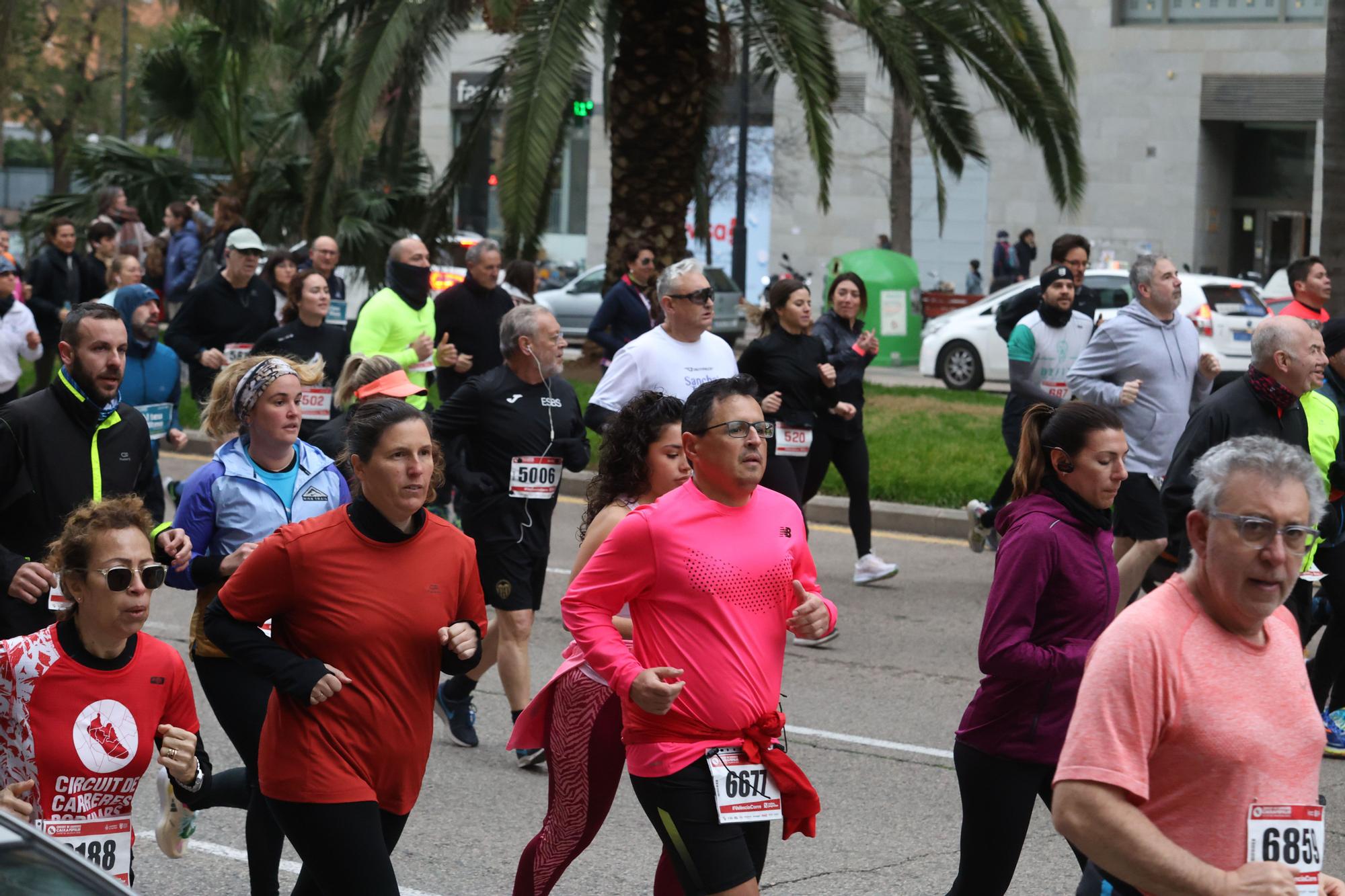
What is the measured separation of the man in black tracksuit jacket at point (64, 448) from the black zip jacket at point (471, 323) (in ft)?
17.1

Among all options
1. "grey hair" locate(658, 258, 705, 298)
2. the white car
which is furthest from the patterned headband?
the white car

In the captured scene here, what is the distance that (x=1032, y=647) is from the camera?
424cm

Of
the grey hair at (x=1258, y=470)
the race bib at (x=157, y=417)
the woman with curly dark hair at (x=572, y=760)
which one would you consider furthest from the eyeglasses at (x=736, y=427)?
the race bib at (x=157, y=417)

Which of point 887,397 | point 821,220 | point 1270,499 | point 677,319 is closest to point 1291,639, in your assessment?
point 1270,499

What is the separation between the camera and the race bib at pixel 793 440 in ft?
30.8

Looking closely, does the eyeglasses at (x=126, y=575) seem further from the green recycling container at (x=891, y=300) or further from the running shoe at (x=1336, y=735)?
the green recycling container at (x=891, y=300)

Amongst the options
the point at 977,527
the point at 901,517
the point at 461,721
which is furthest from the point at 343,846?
the point at 901,517

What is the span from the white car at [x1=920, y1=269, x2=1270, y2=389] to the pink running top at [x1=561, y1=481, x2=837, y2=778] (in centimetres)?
1571

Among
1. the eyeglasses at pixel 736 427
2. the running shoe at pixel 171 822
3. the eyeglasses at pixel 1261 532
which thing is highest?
the eyeglasses at pixel 736 427

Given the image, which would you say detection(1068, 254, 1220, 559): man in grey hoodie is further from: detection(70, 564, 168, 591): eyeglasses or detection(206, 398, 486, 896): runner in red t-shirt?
detection(70, 564, 168, 591): eyeglasses

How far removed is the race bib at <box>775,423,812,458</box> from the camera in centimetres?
938

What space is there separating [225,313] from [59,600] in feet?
23.0

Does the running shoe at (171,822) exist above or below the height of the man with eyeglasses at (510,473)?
below

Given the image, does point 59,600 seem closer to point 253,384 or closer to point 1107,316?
point 253,384
